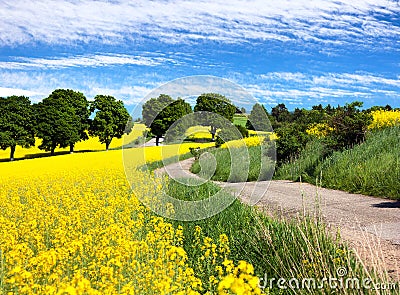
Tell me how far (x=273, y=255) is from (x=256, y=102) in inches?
160

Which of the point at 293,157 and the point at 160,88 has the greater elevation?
the point at 160,88

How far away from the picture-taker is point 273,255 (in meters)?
6.08

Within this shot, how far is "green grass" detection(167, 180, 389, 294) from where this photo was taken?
526 centimetres

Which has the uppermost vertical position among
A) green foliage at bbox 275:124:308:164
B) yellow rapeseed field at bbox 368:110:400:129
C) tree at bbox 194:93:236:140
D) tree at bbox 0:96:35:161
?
tree at bbox 194:93:236:140

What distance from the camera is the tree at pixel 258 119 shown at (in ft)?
32.1

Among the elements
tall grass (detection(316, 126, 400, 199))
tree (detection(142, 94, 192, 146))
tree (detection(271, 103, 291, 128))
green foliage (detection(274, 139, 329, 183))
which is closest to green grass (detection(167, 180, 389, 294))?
tree (detection(142, 94, 192, 146))

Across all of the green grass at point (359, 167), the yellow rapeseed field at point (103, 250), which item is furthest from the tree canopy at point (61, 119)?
the green grass at point (359, 167)

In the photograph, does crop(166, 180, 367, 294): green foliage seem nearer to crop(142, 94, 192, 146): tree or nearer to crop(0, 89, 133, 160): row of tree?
crop(142, 94, 192, 146): tree

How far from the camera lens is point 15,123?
49.7 meters

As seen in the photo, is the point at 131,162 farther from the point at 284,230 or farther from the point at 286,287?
the point at 286,287

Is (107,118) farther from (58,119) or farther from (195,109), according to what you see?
(195,109)

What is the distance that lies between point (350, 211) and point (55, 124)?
1774 inches

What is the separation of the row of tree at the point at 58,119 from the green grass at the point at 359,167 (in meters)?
37.1

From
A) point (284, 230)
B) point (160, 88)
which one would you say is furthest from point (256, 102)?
point (284, 230)
